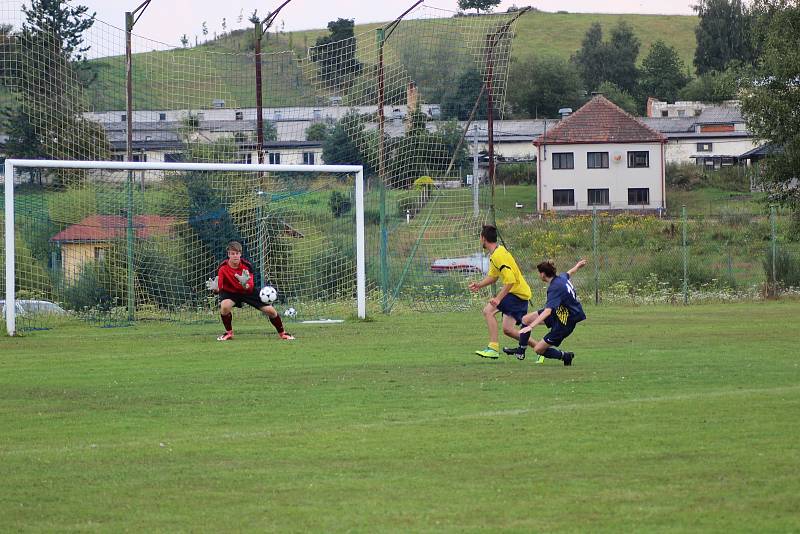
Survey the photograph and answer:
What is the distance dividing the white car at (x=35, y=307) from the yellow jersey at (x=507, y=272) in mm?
10931

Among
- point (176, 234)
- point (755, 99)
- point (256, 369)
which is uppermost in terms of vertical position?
point (755, 99)

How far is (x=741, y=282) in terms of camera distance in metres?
35.0

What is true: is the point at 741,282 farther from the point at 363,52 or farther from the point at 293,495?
the point at 293,495

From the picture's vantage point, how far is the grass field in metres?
7.32

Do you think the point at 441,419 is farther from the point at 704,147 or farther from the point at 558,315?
the point at 704,147

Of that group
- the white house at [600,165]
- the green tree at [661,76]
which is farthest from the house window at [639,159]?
the green tree at [661,76]

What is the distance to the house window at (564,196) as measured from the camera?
8430cm

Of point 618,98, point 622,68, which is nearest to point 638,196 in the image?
point 618,98

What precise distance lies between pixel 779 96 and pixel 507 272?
406 inches

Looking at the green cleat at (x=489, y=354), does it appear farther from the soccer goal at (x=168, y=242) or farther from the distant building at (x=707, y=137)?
the distant building at (x=707, y=137)

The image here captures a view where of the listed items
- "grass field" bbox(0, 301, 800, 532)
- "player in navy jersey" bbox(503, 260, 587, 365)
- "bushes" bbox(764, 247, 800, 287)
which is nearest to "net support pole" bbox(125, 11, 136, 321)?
"grass field" bbox(0, 301, 800, 532)

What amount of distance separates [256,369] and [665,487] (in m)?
8.43

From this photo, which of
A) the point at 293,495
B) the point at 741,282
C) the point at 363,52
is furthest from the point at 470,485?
the point at 741,282

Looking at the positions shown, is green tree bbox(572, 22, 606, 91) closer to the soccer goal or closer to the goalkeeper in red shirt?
the soccer goal
